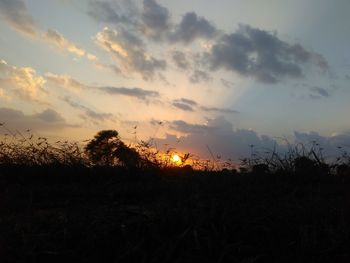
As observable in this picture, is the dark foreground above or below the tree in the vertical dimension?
below

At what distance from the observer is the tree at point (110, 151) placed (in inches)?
357

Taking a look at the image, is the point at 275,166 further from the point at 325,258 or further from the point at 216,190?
the point at 325,258

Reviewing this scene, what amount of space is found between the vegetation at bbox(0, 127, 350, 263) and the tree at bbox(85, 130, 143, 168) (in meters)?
1.40

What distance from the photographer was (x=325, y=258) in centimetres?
393

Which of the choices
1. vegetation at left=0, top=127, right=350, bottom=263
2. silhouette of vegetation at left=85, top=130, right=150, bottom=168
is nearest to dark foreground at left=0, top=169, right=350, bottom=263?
vegetation at left=0, top=127, right=350, bottom=263

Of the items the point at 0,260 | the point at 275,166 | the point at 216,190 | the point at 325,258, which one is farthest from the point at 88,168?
the point at 325,258

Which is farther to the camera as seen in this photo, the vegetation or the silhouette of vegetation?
the silhouette of vegetation

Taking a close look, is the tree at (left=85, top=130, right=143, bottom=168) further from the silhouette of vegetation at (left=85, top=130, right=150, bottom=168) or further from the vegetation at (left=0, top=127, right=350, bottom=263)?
the vegetation at (left=0, top=127, right=350, bottom=263)

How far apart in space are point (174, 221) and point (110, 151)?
6.80 m

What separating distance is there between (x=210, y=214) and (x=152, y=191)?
183 cm

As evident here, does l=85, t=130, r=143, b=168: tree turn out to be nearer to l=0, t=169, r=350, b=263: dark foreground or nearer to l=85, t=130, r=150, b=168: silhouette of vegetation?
l=85, t=130, r=150, b=168: silhouette of vegetation

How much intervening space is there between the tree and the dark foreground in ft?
9.07

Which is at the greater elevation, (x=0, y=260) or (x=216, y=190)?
(x=216, y=190)

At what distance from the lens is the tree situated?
29.7 ft
